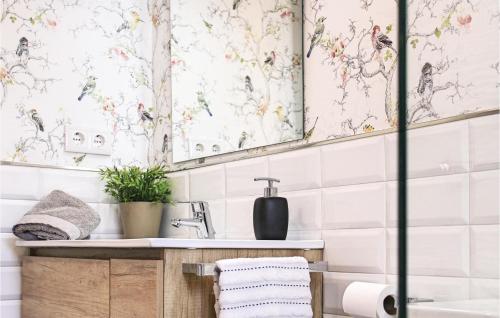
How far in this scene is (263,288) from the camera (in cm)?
152

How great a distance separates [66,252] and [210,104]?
69 cm

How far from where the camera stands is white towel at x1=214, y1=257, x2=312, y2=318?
146 centimetres

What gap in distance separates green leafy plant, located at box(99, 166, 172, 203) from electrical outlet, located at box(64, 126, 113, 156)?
113mm

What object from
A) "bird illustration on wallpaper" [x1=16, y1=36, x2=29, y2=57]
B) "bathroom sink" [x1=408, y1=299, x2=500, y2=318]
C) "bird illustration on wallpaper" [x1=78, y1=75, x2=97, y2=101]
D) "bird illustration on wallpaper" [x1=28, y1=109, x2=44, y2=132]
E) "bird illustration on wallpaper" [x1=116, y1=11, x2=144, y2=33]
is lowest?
"bathroom sink" [x1=408, y1=299, x2=500, y2=318]

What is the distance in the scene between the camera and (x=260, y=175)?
2025mm

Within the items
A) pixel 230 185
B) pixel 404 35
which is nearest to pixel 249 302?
pixel 230 185

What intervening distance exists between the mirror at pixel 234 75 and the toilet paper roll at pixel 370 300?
21.5 inches

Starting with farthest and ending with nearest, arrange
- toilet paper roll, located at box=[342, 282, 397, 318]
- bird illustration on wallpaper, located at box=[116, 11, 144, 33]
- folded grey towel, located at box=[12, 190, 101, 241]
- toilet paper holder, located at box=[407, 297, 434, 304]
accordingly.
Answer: bird illustration on wallpaper, located at box=[116, 11, 144, 33], folded grey towel, located at box=[12, 190, 101, 241], toilet paper roll, located at box=[342, 282, 397, 318], toilet paper holder, located at box=[407, 297, 434, 304]

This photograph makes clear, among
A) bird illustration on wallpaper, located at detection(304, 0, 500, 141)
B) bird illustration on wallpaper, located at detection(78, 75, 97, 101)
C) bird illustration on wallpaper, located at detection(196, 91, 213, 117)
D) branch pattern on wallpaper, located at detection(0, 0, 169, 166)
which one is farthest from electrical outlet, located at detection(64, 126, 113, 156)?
bird illustration on wallpaper, located at detection(304, 0, 500, 141)

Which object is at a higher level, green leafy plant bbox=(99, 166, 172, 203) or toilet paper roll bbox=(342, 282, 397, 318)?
green leafy plant bbox=(99, 166, 172, 203)

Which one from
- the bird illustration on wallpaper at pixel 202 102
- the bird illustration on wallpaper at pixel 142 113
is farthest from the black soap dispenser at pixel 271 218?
the bird illustration on wallpaper at pixel 142 113

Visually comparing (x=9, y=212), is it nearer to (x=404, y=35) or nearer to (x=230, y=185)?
(x=230, y=185)

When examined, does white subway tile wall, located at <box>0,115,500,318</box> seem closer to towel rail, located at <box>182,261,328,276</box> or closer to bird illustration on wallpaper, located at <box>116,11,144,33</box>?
towel rail, located at <box>182,261,328,276</box>

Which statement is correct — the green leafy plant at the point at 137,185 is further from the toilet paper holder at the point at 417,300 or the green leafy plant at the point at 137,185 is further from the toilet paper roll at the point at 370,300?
the toilet paper holder at the point at 417,300
